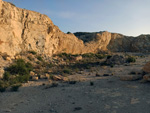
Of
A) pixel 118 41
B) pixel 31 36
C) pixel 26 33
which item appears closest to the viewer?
pixel 26 33

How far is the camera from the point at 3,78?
8789 mm

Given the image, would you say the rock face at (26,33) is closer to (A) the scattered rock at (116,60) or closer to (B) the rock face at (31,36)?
(B) the rock face at (31,36)

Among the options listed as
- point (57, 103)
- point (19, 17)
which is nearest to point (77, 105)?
point (57, 103)

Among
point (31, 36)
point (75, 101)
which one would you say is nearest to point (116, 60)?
point (31, 36)

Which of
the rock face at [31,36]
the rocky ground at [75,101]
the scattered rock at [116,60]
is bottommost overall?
the rocky ground at [75,101]

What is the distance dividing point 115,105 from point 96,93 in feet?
5.05

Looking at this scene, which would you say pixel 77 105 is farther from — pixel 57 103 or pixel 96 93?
pixel 96 93

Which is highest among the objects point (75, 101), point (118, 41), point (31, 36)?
point (118, 41)

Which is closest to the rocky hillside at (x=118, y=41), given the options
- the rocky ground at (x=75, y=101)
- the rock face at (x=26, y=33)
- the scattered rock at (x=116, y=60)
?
the rock face at (x=26, y=33)

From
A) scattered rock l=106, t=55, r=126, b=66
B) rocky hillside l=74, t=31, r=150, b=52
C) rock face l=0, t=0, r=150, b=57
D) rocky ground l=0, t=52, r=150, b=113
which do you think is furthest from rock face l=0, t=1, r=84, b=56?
rocky hillside l=74, t=31, r=150, b=52

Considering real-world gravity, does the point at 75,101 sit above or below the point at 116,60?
below

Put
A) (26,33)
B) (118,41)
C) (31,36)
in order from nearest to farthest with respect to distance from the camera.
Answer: (26,33), (31,36), (118,41)

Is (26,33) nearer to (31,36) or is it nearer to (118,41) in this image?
(31,36)

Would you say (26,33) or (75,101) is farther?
(26,33)
